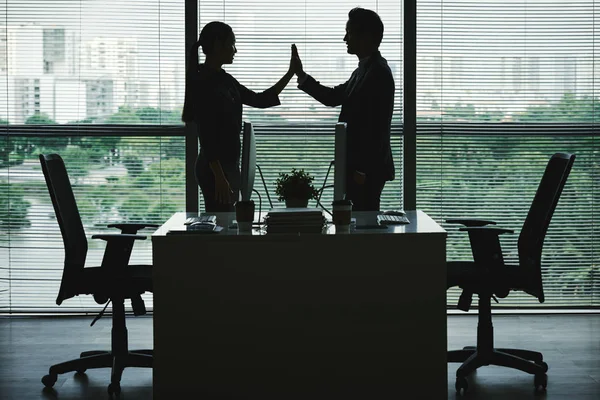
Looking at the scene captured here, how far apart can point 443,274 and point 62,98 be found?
10.6ft

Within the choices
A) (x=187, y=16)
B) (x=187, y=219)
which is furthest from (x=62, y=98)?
(x=187, y=219)

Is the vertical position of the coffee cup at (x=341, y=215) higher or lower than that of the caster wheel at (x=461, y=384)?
higher

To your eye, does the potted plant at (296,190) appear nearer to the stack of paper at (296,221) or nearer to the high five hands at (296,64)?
the stack of paper at (296,221)

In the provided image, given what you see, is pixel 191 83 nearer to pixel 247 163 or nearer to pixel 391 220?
pixel 247 163

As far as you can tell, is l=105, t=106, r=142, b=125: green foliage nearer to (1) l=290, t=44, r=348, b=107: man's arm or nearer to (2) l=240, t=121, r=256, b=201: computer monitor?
(1) l=290, t=44, r=348, b=107: man's arm

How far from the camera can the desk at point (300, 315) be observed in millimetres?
3436

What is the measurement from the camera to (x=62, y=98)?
5586 mm

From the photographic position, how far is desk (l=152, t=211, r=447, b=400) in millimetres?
3436

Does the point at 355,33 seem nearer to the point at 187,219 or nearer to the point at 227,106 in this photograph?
the point at 227,106

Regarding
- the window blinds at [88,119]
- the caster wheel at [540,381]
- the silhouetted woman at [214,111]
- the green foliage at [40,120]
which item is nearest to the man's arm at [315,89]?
the silhouetted woman at [214,111]

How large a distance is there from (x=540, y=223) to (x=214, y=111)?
1.85m

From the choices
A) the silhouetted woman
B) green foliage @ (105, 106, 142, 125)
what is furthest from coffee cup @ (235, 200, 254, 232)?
green foliage @ (105, 106, 142, 125)

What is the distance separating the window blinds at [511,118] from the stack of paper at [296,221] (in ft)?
7.43

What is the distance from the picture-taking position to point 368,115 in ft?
15.1
